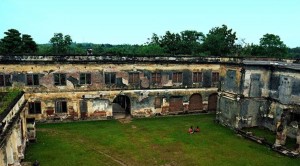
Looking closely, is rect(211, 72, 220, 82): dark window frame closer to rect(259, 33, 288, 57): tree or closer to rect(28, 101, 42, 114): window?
rect(28, 101, 42, 114): window

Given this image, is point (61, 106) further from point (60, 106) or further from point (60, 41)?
point (60, 41)

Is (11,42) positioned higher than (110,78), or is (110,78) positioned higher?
(11,42)

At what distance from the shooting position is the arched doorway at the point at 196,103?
33.1m

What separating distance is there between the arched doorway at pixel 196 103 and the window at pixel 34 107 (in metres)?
16.4

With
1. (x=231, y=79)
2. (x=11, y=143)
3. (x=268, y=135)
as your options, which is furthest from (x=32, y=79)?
(x=268, y=135)

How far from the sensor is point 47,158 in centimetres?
1956

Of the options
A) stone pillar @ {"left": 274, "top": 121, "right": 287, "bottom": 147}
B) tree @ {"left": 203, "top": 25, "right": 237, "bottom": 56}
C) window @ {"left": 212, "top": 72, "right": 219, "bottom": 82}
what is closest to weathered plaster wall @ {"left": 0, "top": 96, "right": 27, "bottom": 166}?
stone pillar @ {"left": 274, "top": 121, "right": 287, "bottom": 147}

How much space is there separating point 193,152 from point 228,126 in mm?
7602

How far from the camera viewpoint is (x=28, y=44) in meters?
52.5

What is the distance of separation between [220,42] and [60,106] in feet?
125

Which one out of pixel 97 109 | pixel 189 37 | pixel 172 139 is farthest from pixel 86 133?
pixel 189 37

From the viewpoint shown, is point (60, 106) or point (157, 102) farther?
point (157, 102)

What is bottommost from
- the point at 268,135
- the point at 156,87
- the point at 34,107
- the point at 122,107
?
the point at 268,135

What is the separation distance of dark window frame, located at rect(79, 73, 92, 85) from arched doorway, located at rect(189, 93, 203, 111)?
38.8 feet
